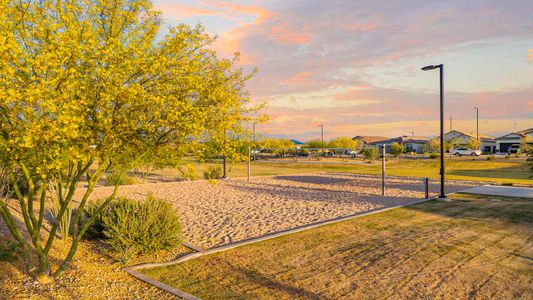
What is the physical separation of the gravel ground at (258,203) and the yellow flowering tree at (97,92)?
3787 mm

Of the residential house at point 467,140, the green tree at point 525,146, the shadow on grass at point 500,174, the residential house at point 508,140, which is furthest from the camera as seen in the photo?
the residential house at point 467,140

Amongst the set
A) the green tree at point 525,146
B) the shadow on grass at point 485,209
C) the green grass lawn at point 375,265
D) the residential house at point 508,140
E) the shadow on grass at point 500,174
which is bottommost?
the green grass lawn at point 375,265

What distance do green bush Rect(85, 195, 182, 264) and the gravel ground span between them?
38.4 inches

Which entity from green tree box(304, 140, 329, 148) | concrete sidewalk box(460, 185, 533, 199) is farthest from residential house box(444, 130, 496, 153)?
concrete sidewalk box(460, 185, 533, 199)

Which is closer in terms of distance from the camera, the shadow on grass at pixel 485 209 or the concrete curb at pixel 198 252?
the concrete curb at pixel 198 252

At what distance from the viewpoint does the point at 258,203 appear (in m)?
15.2

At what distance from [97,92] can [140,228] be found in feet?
11.4

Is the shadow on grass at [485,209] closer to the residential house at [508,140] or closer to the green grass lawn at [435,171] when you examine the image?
the green grass lawn at [435,171]

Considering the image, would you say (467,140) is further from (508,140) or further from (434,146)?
(434,146)

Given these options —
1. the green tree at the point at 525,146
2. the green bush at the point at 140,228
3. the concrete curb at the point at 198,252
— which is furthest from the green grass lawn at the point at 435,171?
the green bush at the point at 140,228

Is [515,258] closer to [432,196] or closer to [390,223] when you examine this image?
[390,223]

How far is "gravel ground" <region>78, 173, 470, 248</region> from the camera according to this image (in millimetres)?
10406

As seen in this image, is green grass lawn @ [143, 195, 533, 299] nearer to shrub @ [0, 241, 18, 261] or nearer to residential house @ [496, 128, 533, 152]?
shrub @ [0, 241, 18, 261]

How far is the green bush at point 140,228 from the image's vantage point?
764 cm
